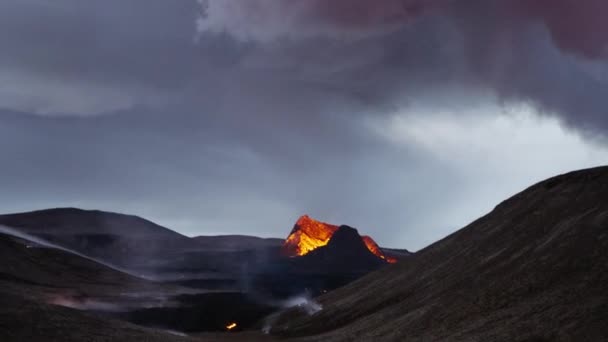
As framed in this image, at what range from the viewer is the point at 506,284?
51406mm

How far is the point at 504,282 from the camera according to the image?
52344 millimetres

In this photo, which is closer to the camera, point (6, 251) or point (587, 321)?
point (587, 321)

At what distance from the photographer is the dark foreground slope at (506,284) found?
39.0m

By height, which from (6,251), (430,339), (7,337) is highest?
(6,251)

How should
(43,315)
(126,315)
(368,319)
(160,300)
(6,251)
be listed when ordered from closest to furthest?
(43,315) < (368,319) < (126,315) < (160,300) < (6,251)

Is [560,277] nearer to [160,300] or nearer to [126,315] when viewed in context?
[126,315]

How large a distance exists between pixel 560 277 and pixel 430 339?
39.2 feet

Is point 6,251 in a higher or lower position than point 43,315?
higher

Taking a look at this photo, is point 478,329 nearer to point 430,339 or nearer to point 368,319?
point 430,339

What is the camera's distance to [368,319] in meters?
66.4

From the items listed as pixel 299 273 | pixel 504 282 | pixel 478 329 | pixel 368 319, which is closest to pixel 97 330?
pixel 368 319

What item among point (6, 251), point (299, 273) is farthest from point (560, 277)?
point (299, 273)

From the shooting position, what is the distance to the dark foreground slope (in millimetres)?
39000

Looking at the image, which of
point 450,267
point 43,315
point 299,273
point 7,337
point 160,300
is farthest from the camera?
point 299,273
